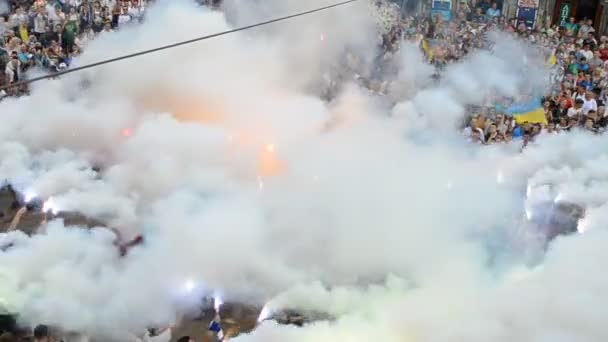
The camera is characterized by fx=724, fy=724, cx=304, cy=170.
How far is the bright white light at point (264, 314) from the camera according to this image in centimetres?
663

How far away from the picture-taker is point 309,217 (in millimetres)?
8141

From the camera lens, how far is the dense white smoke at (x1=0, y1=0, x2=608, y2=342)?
5754 millimetres

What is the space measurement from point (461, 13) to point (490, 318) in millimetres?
13111

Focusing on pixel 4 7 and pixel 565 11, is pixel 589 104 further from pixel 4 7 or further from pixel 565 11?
pixel 4 7

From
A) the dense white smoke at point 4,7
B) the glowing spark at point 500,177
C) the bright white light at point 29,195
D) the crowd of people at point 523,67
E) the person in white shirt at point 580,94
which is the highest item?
the dense white smoke at point 4,7

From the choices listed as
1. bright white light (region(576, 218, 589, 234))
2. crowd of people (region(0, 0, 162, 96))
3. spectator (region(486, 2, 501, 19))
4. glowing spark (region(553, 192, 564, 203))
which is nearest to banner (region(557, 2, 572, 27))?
spectator (region(486, 2, 501, 19))

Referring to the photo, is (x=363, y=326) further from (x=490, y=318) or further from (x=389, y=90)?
(x=389, y=90)

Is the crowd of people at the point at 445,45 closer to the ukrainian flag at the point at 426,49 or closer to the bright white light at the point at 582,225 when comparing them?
the ukrainian flag at the point at 426,49

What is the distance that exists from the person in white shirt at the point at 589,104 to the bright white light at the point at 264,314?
21.0 feet

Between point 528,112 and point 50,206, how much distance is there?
23.3ft

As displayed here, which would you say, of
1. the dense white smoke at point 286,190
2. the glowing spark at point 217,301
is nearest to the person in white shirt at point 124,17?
the dense white smoke at point 286,190

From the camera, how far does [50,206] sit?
8.46 meters

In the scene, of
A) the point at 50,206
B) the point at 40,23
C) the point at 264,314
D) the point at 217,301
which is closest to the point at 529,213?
the point at 264,314

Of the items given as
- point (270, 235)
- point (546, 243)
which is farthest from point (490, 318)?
point (270, 235)
